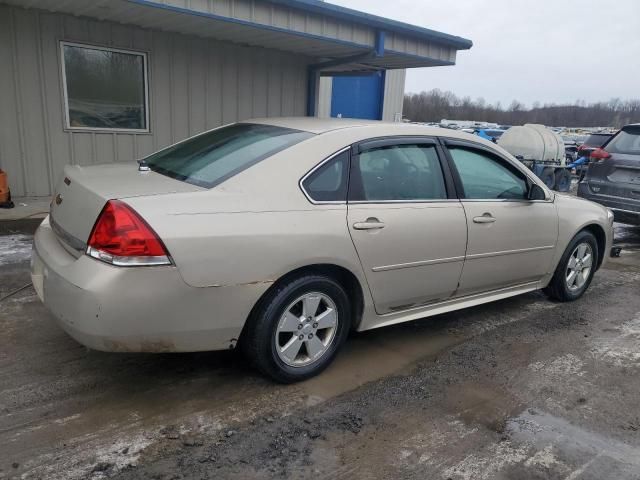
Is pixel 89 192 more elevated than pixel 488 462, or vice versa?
pixel 89 192

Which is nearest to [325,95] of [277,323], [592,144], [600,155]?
[600,155]

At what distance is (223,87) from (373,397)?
7.03 m

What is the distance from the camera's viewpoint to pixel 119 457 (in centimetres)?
252

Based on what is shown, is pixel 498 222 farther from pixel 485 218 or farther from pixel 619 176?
pixel 619 176

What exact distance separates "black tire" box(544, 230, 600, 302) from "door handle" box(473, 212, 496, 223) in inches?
49.6

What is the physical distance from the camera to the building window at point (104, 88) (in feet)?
24.7

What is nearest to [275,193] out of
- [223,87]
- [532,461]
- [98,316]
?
[98,316]

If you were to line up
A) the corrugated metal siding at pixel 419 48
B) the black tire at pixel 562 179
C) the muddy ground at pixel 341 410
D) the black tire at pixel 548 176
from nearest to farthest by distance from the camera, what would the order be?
1. the muddy ground at pixel 341 410
2. the corrugated metal siding at pixel 419 48
3. the black tire at pixel 548 176
4. the black tire at pixel 562 179

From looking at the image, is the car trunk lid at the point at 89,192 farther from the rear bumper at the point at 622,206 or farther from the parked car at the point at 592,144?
the parked car at the point at 592,144

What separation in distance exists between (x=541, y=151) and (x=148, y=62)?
10.4 meters

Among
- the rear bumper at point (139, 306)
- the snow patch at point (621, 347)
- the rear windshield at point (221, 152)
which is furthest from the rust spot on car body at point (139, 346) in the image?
the snow patch at point (621, 347)

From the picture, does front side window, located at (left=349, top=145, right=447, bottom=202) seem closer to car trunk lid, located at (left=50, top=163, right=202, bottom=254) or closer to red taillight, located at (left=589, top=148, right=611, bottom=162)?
car trunk lid, located at (left=50, top=163, right=202, bottom=254)

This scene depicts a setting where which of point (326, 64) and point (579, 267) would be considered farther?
point (326, 64)

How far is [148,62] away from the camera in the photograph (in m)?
8.06
